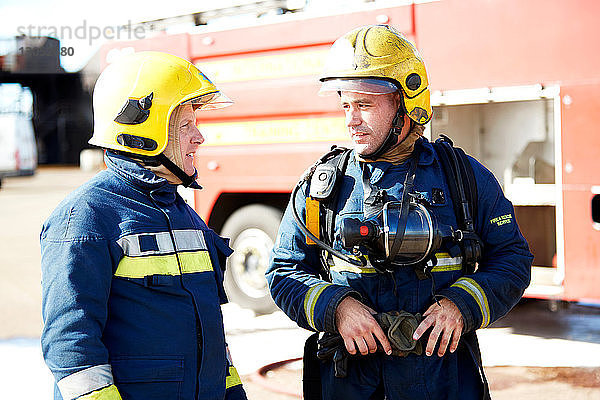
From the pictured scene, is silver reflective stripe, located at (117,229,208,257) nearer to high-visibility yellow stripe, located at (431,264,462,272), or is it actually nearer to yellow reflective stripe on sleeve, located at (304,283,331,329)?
yellow reflective stripe on sleeve, located at (304,283,331,329)

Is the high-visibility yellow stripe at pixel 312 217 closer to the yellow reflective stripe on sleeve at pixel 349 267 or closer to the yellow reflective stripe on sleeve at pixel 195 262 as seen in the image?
the yellow reflective stripe on sleeve at pixel 349 267

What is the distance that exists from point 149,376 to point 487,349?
424 cm

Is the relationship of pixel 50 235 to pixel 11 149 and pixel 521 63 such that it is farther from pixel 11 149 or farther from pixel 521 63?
pixel 11 149

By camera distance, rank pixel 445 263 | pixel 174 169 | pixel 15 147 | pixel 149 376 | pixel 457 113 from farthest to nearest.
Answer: pixel 15 147 < pixel 457 113 < pixel 445 263 < pixel 174 169 < pixel 149 376

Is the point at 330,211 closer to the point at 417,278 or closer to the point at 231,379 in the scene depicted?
the point at 417,278

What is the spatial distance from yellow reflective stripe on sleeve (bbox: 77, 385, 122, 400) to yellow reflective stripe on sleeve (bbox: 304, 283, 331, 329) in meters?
0.73

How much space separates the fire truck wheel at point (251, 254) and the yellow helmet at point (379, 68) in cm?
431

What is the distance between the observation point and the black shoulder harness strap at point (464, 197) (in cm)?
234

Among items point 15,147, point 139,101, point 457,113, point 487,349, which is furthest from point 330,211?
point 15,147

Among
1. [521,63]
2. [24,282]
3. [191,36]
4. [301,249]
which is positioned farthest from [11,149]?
[301,249]

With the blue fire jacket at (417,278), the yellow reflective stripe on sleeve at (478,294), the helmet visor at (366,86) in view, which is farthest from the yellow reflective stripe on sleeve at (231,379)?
the helmet visor at (366,86)

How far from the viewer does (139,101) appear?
6.87 feet

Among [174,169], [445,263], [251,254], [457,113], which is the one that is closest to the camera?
[174,169]

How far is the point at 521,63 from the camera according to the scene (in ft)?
17.9
